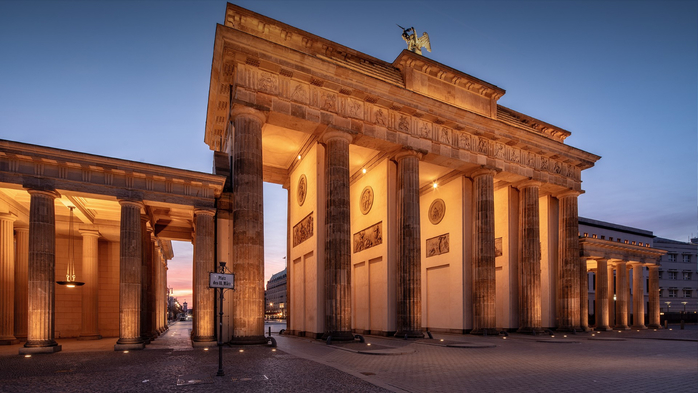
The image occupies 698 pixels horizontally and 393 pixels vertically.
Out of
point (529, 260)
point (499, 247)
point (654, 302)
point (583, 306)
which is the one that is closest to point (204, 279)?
point (529, 260)

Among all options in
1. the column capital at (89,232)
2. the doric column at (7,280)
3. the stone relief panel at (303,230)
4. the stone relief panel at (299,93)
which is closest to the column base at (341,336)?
the stone relief panel at (303,230)

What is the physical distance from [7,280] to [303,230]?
50.5 feet

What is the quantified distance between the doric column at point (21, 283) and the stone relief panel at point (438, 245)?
25806 millimetres

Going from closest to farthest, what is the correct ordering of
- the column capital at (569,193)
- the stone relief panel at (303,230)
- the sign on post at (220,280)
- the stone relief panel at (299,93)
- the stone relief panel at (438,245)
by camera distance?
the sign on post at (220,280) → the stone relief panel at (299,93) → the stone relief panel at (303,230) → the stone relief panel at (438,245) → the column capital at (569,193)

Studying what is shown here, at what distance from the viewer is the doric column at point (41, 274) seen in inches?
671

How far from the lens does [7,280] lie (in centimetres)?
2108

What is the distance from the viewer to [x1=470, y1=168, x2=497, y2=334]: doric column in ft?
96.3

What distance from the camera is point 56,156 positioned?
1758cm

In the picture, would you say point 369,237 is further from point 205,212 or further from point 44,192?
point 44,192

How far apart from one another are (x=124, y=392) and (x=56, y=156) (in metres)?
12.0

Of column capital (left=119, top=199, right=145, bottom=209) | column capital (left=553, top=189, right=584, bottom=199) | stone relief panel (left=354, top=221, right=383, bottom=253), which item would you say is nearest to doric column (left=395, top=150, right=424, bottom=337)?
stone relief panel (left=354, top=221, right=383, bottom=253)

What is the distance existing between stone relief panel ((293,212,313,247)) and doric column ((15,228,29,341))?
14595 mm

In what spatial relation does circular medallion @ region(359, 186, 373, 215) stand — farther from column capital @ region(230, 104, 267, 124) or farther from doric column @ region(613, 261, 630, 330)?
doric column @ region(613, 261, 630, 330)

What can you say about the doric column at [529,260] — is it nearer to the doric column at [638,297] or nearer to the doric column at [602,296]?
the doric column at [602,296]
